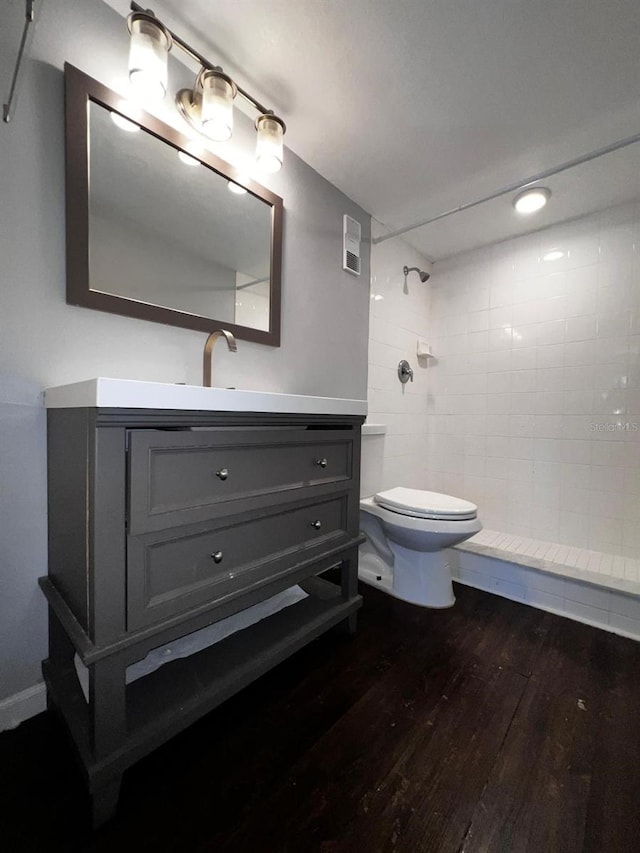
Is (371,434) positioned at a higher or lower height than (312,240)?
lower

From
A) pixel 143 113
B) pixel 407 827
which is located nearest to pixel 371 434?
pixel 407 827

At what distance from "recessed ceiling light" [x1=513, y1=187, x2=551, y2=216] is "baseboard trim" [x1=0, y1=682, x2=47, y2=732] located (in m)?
2.85

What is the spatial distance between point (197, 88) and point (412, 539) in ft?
6.31

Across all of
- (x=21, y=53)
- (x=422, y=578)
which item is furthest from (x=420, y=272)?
(x=21, y=53)

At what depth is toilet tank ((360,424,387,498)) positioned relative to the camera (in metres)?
1.75

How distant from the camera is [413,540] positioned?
159 cm

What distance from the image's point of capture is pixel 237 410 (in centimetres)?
89

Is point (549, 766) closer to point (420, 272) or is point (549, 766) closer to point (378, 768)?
point (378, 768)

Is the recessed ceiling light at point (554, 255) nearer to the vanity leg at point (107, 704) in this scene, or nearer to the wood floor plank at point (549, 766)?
the wood floor plank at point (549, 766)

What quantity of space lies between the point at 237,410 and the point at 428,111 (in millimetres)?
1486

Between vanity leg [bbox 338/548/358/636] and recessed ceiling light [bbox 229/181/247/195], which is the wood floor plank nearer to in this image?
vanity leg [bbox 338/548/358/636]

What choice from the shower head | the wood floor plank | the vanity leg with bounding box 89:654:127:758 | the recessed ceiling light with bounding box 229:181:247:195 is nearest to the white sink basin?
the vanity leg with bounding box 89:654:127:758

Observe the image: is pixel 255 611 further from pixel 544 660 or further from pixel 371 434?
pixel 544 660

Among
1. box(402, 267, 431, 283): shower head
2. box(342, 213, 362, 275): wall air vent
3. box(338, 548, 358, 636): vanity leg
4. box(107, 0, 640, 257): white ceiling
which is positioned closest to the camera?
box(107, 0, 640, 257): white ceiling
